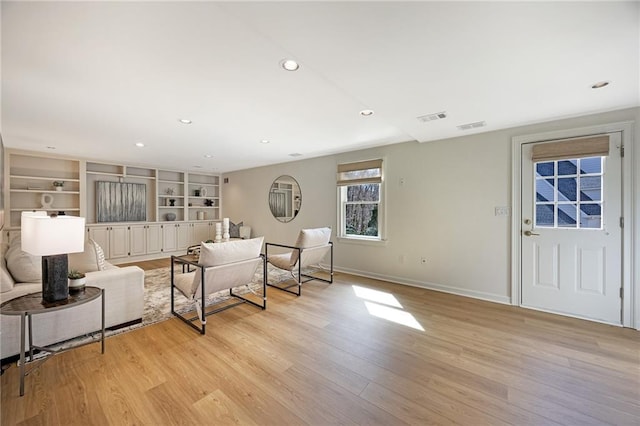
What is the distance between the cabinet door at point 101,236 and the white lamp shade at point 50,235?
4383mm

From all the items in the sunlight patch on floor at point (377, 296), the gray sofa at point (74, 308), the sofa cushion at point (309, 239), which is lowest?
the sunlight patch on floor at point (377, 296)

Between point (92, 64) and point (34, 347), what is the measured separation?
223cm

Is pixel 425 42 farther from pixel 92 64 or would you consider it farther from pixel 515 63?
pixel 92 64

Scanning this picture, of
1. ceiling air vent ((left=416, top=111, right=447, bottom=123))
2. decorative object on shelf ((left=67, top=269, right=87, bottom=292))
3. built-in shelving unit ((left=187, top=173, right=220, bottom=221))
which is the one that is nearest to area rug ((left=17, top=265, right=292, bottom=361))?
decorative object on shelf ((left=67, top=269, right=87, bottom=292))

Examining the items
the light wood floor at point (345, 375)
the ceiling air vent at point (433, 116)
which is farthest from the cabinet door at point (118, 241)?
the ceiling air vent at point (433, 116)

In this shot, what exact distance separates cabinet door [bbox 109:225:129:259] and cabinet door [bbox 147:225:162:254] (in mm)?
444

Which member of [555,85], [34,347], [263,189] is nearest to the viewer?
Answer: [34,347]

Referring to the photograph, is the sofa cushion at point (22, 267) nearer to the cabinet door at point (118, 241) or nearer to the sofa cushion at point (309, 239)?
the sofa cushion at point (309, 239)

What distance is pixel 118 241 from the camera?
19.0 feet

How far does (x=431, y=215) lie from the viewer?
3.96 m

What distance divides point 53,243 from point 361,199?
406 centimetres

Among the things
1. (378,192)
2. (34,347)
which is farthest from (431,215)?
(34,347)

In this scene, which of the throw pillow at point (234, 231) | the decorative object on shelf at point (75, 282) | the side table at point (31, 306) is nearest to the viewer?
the side table at point (31, 306)

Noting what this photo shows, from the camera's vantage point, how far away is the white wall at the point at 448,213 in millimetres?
3357
